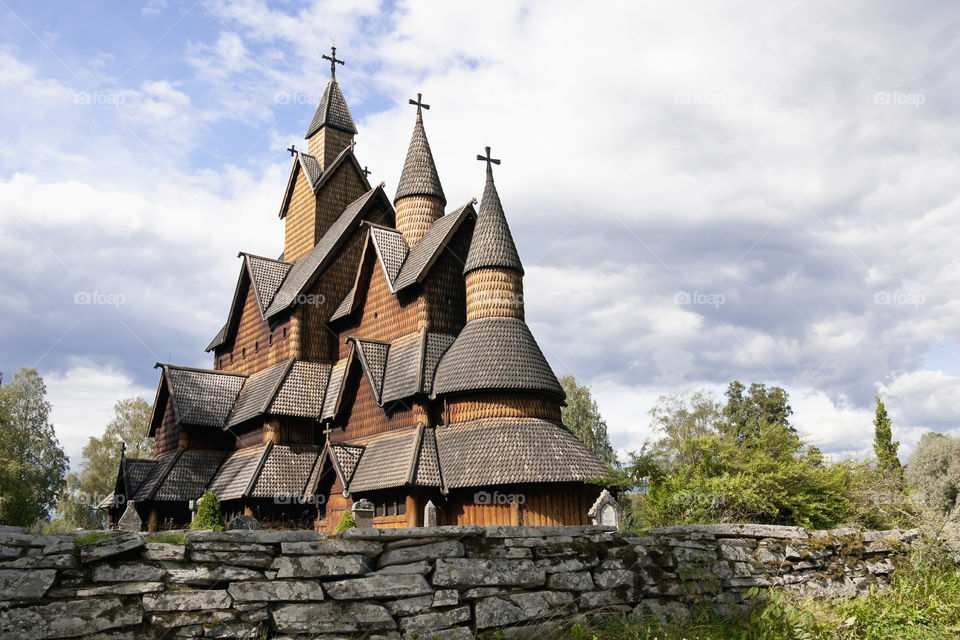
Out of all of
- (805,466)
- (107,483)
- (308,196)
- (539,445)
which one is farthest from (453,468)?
(107,483)

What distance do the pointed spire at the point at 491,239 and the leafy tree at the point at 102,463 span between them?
3387 centimetres

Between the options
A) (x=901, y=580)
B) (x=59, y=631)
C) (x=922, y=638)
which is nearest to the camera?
(x=59, y=631)

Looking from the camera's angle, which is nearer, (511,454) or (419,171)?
(511,454)

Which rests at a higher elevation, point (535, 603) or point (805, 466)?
point (805, 466)

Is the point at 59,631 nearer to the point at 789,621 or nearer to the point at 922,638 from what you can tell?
the point at 789,621

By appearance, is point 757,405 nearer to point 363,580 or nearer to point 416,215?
point 416,215

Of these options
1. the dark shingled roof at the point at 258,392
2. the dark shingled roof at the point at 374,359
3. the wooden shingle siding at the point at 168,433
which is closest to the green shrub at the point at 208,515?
the dark shingled roof at the point at 258,392

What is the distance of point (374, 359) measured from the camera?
22.3 metres

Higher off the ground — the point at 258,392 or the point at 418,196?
the point at 418,196

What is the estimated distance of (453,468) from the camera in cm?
1855

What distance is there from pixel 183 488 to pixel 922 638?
2268cm

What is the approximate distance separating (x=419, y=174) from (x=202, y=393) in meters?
11.3

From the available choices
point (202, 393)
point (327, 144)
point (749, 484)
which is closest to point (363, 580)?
point (749, 484)

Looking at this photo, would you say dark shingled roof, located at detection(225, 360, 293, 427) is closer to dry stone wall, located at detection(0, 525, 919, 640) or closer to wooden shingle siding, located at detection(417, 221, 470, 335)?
wooden shingle siding, located at detection(417, 221, 470, 335)
